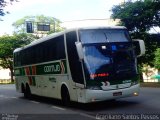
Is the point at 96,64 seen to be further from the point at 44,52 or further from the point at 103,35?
the point at 44,52

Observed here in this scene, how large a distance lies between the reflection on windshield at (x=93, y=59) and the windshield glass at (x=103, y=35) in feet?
1.19

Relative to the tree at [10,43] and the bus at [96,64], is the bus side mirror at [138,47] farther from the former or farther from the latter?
the tree at [10,43]

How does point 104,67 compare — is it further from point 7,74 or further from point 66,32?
point 7,74

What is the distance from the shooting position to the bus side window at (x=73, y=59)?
48.5ft

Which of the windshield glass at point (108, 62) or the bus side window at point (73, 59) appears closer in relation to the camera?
the windshield glass at point (108, 62)

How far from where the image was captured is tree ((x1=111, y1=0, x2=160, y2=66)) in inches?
1395

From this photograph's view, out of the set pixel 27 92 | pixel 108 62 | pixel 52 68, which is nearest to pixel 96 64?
pixel 108 62

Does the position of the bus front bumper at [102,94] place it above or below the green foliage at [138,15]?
below

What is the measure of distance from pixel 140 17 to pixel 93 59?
22.5m

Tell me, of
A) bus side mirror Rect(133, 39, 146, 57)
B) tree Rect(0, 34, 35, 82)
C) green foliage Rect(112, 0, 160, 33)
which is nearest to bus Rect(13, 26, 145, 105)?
bus side mirror Rect(133, 39, 146, 57)

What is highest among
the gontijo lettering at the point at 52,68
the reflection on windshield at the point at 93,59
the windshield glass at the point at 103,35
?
the windshield glass at the point at 103,35

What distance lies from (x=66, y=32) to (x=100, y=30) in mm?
1549

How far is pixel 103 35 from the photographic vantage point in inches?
594

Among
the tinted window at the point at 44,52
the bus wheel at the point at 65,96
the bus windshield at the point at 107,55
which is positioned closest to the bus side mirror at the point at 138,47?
the bus windshield at the point at 107,55
